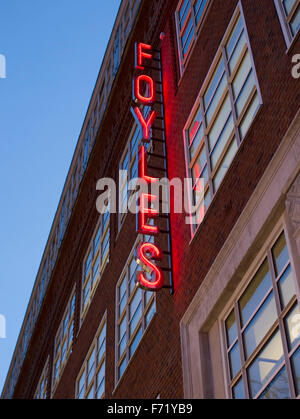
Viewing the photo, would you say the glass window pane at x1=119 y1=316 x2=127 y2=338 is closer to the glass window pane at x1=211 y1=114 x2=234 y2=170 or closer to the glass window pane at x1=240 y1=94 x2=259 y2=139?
the glass window pane at x1=211 y1=114 x2=234 y2=170

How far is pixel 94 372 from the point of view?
23.7 m

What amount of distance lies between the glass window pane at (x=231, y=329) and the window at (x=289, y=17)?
529cm

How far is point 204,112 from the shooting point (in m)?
17.4

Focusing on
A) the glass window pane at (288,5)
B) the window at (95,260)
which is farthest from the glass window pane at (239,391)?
the window at (95,260)

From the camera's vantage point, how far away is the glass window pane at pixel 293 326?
10797 mm

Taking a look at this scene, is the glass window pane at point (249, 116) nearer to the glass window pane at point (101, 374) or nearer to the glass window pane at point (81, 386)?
the glass window pane at point (101, 374)

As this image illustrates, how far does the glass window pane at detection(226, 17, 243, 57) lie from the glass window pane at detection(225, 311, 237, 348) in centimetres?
641

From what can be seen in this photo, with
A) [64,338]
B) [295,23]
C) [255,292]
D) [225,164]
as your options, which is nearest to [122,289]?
[225,164]

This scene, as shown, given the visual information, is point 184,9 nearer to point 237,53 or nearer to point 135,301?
point 237,53

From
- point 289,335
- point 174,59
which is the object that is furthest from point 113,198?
point 289,335

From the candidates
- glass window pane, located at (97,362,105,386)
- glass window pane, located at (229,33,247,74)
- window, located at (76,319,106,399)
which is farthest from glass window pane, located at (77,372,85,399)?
glass window pane, located at (229,33,247,74)

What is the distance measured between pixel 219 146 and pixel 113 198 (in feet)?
38.5

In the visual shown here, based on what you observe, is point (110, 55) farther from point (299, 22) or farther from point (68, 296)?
point (299, 22)

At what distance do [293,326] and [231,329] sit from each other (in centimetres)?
265
